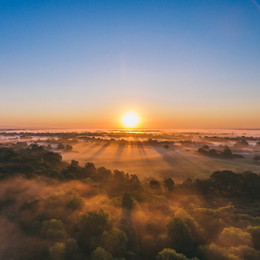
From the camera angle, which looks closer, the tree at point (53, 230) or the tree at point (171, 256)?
the tree at point (171, 256)

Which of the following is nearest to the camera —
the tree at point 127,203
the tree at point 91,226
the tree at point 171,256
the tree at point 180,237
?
the tree at point 171,256

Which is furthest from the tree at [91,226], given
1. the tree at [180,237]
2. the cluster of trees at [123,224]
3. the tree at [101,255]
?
the tree at [180,237]

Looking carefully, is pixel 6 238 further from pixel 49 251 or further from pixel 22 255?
pixel 49 251

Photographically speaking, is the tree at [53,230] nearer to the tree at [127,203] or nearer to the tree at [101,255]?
the tree at [101,255]

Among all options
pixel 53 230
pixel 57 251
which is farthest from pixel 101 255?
pixel 53 230

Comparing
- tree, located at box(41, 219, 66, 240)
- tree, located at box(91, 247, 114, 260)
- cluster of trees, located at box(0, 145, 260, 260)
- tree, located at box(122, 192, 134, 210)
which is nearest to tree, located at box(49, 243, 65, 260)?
cluster of trees, located at box(0, 145, 260, 260)

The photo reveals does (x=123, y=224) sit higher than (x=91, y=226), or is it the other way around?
(x=91, y=226)

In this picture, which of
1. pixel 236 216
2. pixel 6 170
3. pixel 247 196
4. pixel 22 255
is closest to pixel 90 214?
pixel 22 255

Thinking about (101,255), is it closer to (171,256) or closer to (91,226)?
(91,226)

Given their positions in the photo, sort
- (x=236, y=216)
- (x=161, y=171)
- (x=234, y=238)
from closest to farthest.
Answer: (x=234, y=238)
(x=236, y=216)
(x=161, y=171)
